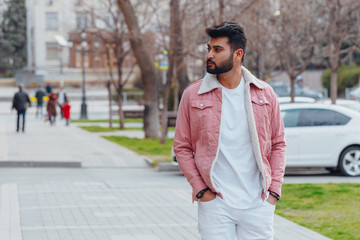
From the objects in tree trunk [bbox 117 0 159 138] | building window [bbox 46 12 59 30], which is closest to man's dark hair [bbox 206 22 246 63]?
tree trunk [bbox 117 0 159 138]

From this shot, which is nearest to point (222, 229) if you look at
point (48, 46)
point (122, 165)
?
point (122, 165)

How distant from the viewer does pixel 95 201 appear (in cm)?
1116

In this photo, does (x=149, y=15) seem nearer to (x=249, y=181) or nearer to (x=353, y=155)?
(x=353, y=155)

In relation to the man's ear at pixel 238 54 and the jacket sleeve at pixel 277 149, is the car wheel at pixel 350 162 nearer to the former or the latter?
the jacket sleeve at pixel 277 149

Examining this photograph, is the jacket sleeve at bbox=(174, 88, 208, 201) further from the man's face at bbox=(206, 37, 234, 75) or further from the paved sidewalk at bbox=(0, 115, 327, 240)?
the paved sidewalk at bbox=(0, 115, 327, 240)

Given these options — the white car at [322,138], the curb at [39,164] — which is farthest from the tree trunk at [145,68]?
the white car at [322,138]

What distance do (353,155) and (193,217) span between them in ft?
20.8

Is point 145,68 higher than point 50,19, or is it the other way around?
point 50,19

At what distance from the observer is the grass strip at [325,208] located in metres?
8.85

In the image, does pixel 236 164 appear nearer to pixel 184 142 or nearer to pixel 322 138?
pixel 184 142

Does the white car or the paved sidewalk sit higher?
the white car

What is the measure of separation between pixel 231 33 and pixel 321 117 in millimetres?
10938

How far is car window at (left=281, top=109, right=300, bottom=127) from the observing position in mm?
15047

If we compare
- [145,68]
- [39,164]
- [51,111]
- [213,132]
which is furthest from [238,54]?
[51,111]
